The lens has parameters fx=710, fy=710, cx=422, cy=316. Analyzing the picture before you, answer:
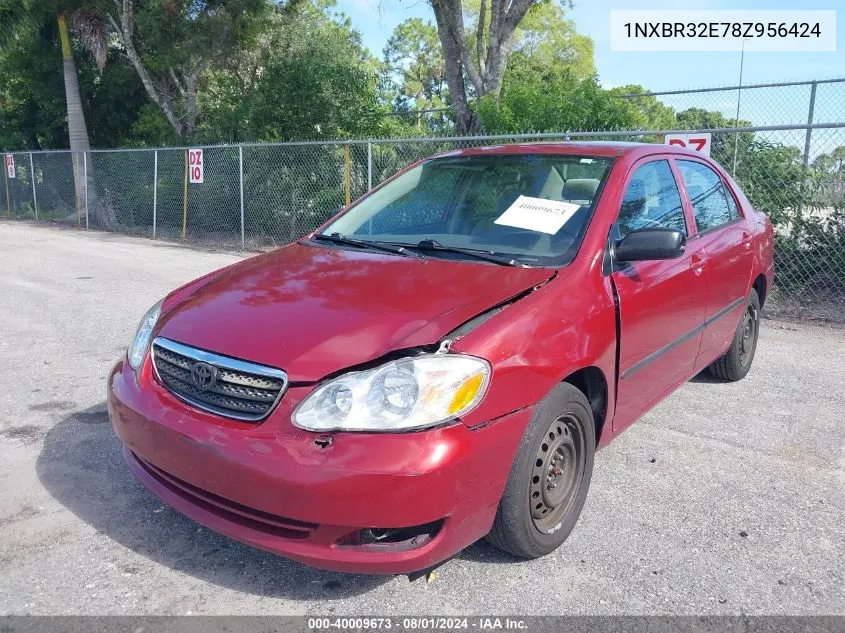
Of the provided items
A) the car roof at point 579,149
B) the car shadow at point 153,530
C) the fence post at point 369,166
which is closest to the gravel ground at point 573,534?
the car shadow at point 153,530

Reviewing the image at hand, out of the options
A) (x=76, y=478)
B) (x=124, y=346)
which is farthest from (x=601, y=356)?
(x=124, y=346)

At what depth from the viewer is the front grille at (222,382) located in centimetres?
251

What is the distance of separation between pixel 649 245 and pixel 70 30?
68.9ft

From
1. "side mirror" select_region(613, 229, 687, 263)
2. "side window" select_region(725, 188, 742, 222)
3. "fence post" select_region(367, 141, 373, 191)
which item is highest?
"fence post" select_region(367, 141, 373, 191)

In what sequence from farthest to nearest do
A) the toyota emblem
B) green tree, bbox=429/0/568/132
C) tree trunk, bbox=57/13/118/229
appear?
tree trunk, bbox=57/13/118/229 → green tree, bbox=429/0/568/132 → the toyota emblem

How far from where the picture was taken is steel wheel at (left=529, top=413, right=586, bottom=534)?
279 centimetres

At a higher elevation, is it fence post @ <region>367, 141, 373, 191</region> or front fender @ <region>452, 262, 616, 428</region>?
fence post @ <region>367, 141, 373, 191</region>

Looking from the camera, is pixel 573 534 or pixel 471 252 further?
pixel 471 252

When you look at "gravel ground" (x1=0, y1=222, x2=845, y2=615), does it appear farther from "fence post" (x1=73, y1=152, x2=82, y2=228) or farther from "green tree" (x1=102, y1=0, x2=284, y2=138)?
"fence post" (x1=73, y1=152, x2=82, y2=228)

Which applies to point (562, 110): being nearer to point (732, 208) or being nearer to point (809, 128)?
point (809, 128)

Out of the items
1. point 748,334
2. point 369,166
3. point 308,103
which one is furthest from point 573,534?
point 308,103

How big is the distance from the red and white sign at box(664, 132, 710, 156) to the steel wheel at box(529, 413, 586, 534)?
6.03 metres

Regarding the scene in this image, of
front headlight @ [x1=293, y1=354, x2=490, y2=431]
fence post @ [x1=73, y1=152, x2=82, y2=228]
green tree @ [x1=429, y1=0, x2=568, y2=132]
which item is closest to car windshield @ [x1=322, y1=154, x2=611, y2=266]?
front headlight @ [x1=293, y1=354, x2=490, y2=431]

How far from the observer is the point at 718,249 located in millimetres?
4320
